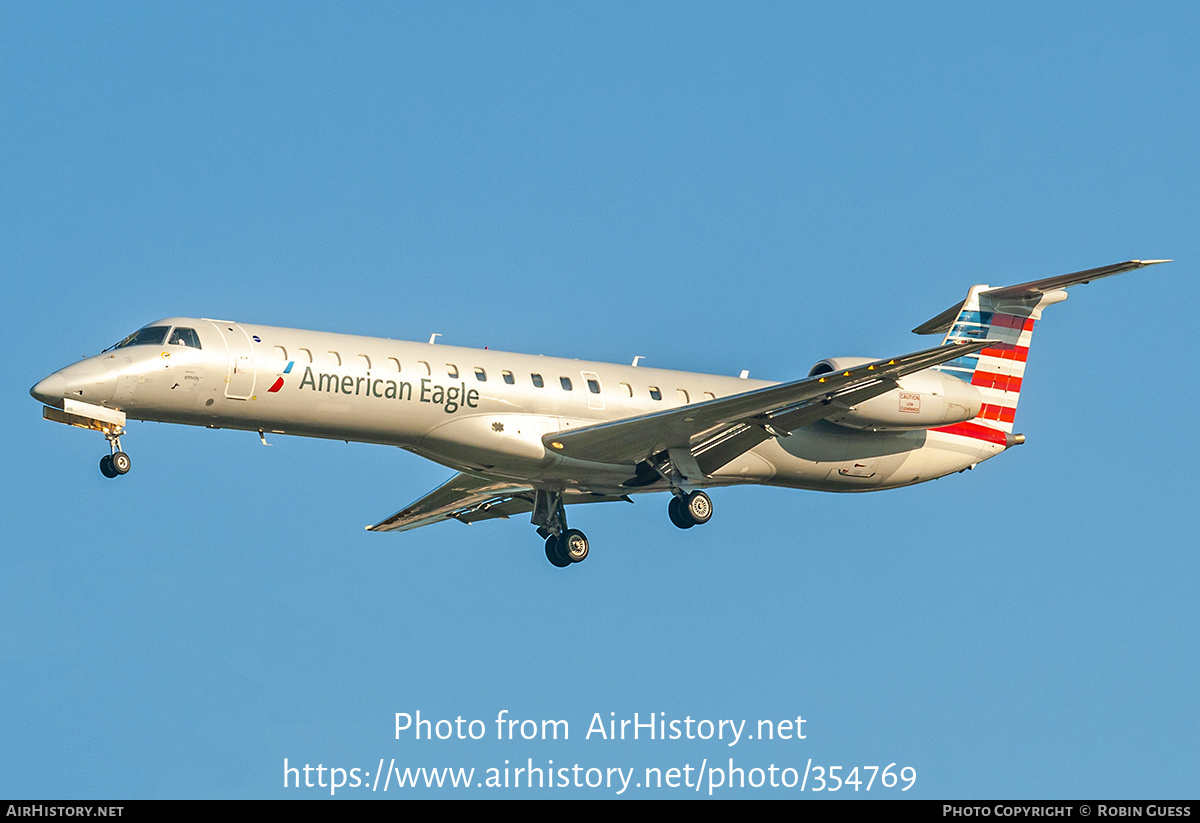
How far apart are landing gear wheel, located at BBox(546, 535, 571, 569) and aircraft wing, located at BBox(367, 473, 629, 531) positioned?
0.83 metres

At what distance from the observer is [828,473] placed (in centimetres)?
2922

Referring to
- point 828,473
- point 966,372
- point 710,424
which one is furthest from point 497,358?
point 966,372

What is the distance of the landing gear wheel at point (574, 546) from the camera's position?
2831 centimetres

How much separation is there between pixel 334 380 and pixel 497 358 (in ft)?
9.73

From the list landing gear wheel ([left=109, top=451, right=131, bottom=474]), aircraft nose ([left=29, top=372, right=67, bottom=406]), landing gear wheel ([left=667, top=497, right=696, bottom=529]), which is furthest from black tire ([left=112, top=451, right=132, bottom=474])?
landing gear wheel ([left=667, top=497, right=696, bottom=529])

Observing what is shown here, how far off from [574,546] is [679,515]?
2331 millimetres

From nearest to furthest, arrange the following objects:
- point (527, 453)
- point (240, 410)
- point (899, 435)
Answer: point (240, 410) → point (527, 453) → point (899, 435)

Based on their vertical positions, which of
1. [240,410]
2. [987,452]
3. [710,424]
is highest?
[987,452]

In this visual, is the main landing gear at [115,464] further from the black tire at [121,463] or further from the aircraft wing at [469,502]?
the aircraft wing at [469,502]

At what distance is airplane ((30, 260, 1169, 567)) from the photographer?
24062mm

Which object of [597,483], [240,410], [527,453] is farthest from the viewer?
[597,483]

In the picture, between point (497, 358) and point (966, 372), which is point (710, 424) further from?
point (966, 372)

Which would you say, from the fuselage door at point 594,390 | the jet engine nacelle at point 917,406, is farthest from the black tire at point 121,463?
the jet engine nacelle at point 917,406

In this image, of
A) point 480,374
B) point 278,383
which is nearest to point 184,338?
point 278,383
